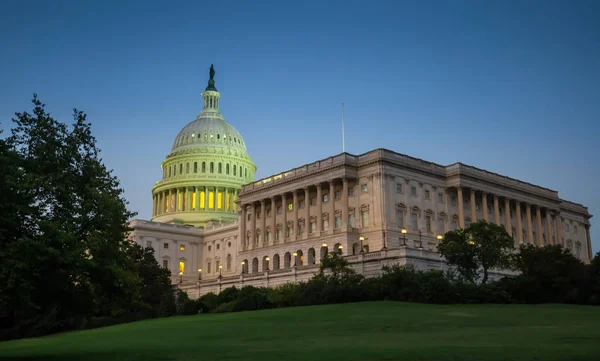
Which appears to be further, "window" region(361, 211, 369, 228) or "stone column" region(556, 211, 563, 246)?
"stone column" region(556, 211, 563, 246)

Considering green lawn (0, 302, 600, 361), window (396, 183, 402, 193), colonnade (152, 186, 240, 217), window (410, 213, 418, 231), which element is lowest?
green lawn (0, 302, 600, 361)

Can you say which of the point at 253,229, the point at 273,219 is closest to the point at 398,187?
the point at 273,219

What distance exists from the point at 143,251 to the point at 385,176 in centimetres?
3406

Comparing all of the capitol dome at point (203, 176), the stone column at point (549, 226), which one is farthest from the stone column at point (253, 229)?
the stone column at point (549, 226)

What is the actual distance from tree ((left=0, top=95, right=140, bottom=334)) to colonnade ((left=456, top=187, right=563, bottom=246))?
245 ft

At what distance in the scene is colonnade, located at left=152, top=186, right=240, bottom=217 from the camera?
155500 mm

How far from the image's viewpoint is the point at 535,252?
203 feet

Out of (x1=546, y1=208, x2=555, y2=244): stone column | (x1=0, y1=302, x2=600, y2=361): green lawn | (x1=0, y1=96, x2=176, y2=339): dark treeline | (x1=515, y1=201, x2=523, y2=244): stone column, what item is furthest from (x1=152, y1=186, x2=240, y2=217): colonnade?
(x1=0, y1=96, x2=176, y2=339): dark treeline

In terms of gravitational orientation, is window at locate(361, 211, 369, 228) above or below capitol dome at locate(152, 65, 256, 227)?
below

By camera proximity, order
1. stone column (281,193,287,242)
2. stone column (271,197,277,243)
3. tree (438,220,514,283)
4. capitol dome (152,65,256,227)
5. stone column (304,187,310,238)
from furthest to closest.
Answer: capitol dome (152,65,256,227)
stone column (271,197,277,243)
stone column (281,193,287,242)
stone column (304,187,310,238)
tree (438,220,514,283)

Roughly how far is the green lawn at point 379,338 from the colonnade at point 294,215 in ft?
159

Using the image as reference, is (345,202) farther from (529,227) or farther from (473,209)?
(529,227)

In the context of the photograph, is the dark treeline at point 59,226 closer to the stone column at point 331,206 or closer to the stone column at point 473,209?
the stone column at point 331,206

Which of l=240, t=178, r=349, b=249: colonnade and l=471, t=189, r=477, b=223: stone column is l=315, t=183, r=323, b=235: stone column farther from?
l=471, t=189, r=477, b=223: stone column
